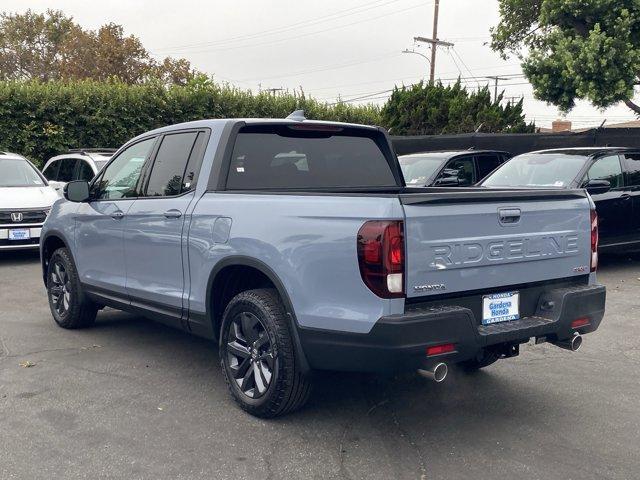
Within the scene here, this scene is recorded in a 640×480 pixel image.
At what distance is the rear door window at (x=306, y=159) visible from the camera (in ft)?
16.4

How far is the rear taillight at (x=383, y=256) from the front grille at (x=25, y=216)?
841 cm

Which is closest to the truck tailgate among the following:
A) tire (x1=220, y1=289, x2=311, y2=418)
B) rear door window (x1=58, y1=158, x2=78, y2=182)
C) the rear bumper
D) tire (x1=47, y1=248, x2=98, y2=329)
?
the rear bumper

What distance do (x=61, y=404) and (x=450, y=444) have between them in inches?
96.9

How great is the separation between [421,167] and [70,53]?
42941mm

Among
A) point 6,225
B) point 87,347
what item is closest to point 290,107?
point 6,225

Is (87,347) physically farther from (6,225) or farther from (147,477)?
(6,225)

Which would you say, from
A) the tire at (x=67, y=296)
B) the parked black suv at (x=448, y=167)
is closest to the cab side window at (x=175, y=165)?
the tire at (x=67, y=296)

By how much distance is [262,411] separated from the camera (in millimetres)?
4352

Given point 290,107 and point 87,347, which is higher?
point 290,107

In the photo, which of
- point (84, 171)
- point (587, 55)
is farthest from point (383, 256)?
point (587, 55)

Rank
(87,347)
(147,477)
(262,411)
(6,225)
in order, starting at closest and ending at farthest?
(147,477) → (262,411) → (87,347) → (6,225)

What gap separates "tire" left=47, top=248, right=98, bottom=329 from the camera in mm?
6488

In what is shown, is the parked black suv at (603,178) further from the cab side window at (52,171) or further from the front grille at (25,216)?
the cab side window at (52,171)

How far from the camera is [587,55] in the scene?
57.4 feet
